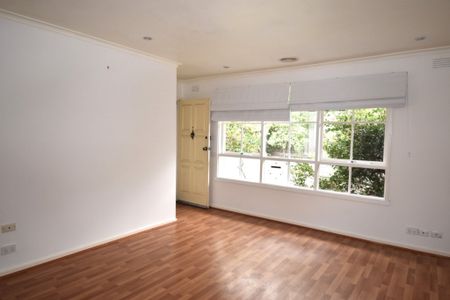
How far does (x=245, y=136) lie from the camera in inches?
204

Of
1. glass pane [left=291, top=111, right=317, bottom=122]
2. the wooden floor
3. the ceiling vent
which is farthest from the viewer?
glass pane [left=291, top=111, right=317, bottom=122]

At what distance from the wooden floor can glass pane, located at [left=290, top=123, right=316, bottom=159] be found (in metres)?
1.24

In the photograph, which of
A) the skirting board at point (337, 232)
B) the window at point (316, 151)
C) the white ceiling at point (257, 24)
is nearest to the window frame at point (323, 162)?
the window at point (316, 151)

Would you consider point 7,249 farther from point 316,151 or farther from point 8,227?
point 316,151

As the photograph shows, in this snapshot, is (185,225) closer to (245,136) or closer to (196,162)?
(196,162)

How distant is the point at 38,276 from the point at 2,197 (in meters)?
0.84

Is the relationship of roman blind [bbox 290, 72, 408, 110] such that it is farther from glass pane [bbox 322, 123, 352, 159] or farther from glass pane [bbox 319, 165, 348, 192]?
glass pane [bbox 319, 165, 348, 192]

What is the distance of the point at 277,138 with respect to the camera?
4793 mm

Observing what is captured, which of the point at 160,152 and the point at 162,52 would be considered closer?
the point at 162,52

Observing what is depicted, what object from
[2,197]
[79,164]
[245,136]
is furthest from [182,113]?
[2,197]

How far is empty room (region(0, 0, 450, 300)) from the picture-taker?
2.66 metres

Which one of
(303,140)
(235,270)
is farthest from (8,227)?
(303,140)

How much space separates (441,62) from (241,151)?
122 inches

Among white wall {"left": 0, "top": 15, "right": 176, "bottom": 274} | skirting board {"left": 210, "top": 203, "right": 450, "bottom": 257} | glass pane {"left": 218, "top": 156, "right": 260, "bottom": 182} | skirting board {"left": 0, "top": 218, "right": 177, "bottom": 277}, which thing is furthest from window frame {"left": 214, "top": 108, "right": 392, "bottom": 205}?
skirting board {"left": 0, "top": 218, "right": 177, "bottom": 277}
